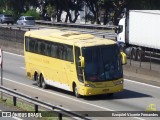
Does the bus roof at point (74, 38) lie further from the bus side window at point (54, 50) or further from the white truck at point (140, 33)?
the white truck at point (140, 33)

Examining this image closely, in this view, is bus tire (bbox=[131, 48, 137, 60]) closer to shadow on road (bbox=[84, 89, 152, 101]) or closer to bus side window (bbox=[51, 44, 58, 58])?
bus side window (bbox=[51, 44, 58, 58])

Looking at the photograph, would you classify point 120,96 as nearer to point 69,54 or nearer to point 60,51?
point 69,54

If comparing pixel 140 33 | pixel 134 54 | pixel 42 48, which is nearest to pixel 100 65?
pixel 42 48

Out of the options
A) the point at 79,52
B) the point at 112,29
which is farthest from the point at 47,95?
the point at 112,29

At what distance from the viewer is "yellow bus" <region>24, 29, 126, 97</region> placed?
26.1 metres

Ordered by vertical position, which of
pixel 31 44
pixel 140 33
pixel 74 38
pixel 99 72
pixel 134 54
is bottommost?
pixel 134 54

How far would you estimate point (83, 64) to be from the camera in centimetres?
2580

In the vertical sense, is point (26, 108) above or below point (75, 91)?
above

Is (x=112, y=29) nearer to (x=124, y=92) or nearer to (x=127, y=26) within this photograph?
(x=127, y=26)

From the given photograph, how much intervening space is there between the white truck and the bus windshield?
10.5 meters

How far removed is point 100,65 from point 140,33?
53.8 feet

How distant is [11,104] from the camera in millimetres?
22516

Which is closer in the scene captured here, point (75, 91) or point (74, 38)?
point (75, 91)

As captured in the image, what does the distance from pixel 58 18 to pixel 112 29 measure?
2815 cm
